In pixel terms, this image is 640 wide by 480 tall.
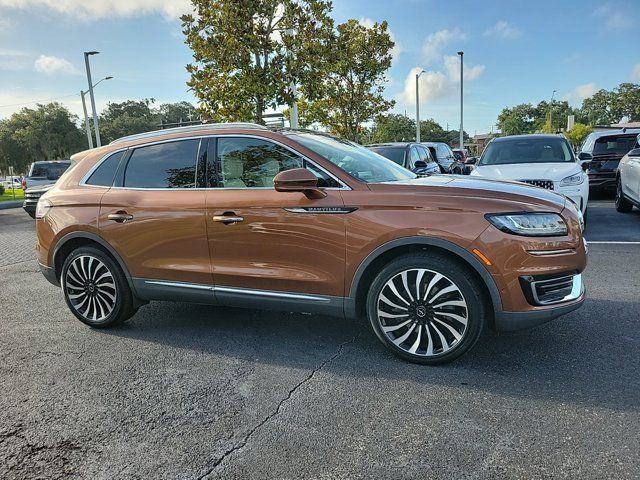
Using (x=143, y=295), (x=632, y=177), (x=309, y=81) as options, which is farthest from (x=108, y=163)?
(x=632, y=177)

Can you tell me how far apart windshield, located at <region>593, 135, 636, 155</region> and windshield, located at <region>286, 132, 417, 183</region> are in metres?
10.9

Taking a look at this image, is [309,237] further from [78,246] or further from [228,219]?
[78,246]

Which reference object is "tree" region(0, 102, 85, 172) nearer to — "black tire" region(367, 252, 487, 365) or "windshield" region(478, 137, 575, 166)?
"windshield" region(478, 137, 575, 166)

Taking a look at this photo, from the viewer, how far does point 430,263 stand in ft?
11.0

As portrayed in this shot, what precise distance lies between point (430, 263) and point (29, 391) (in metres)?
2.89

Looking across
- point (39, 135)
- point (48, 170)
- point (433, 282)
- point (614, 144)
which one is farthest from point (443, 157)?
point (39, 135)

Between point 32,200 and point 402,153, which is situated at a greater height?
point 402,153

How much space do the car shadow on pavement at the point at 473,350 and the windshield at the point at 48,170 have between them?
1486 cm

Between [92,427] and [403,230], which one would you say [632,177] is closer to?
[403,230]

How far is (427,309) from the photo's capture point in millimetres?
3438

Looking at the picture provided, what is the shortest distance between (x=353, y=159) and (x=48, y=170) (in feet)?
55.1

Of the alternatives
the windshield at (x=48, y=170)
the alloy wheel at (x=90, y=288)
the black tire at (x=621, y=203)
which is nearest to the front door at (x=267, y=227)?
the alloy wheel at (x=90, y=288)

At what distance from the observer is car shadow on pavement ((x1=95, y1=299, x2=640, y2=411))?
10.5 feet

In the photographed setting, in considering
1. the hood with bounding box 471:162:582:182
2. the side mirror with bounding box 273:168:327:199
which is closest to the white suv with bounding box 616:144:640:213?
the hood with bounding box 471:162:582:182
